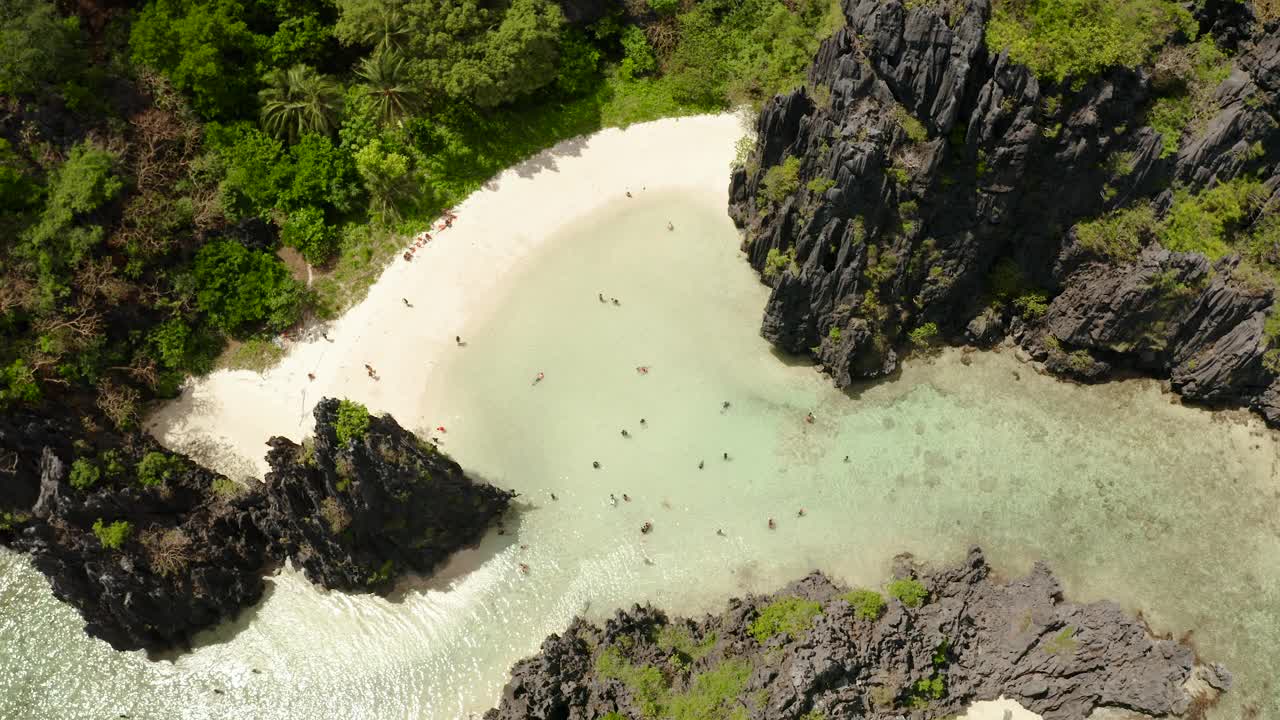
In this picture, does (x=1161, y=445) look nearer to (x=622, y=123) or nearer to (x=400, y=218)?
(x=622, y=123)

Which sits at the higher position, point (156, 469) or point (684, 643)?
point (156, 469)

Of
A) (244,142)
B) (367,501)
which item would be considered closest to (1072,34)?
(367,501)

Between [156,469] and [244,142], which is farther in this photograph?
[244,142]

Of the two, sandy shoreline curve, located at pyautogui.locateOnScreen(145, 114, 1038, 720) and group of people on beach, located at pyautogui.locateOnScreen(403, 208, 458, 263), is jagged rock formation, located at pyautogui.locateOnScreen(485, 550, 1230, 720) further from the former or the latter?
group of people on beach, located at pyautogui.locateOnScreen(403, 208, 458, 263)

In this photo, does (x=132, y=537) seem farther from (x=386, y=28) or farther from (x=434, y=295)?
(x=386, y=28)

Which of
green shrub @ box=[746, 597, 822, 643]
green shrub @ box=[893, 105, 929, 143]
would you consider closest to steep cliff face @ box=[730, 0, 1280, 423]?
green shrub @ box=[893, 105, 929, 143]

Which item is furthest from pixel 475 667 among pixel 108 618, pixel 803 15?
pixel 803 15
